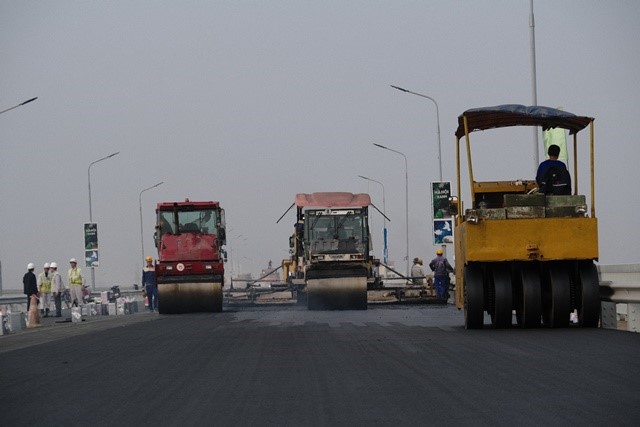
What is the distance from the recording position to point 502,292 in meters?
18.6

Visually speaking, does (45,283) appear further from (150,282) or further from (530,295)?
(530,295)

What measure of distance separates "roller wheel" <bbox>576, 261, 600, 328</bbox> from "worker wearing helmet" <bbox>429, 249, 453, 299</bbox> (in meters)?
21.8

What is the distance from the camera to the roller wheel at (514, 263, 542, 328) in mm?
18391

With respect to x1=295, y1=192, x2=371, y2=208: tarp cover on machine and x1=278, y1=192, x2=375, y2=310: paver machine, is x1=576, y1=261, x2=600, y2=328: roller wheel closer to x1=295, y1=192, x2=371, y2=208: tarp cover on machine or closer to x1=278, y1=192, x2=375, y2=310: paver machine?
x1=278, y1=192, x2=375, y2=310: paver machine

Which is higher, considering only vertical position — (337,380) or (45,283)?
(337,380)

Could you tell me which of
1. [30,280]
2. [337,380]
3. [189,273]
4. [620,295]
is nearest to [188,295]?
[189,273]

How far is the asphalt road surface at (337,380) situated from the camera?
8742 mm

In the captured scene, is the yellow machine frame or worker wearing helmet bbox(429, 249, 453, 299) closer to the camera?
the yellow machine frame

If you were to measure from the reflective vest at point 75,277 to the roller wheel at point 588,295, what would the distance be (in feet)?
80.2

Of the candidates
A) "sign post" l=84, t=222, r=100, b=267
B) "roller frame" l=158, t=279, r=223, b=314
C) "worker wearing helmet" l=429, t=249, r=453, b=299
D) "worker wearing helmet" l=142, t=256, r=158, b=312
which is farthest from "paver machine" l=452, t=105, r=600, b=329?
"sign post" l=84, t=222, r=100, b=267

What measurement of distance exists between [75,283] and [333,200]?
28.6ft

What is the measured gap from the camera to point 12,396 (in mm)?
10930

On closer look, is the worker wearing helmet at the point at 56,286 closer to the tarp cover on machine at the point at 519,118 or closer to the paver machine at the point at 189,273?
the paver machine at the point at 189,273

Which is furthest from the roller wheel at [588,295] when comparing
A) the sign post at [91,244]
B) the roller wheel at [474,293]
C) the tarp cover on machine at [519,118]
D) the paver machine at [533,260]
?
the sign post at [91,244]
